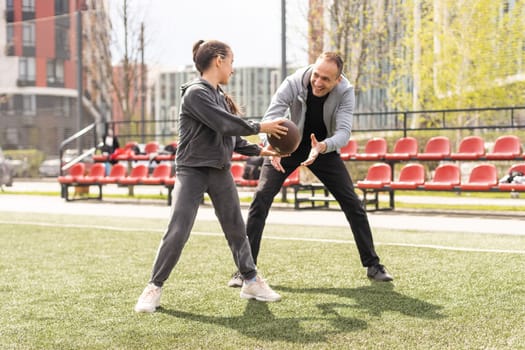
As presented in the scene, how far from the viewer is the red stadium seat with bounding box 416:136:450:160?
14.5 m

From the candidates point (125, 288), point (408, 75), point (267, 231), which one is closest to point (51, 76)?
point (408, 75)

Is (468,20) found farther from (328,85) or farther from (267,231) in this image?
(328,85)

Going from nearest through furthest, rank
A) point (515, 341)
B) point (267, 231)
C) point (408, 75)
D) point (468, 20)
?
point (515, 341), point (267, 231), point (468, 20), point (408, 75)

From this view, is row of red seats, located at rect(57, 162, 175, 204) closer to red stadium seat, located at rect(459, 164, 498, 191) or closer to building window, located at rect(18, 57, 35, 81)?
red stadium seat, located at rect(459, 164, 498, 191)

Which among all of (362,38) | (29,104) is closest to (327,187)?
(362,38)

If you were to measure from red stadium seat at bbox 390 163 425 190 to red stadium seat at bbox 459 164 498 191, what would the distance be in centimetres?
86

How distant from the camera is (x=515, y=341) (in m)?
3.90

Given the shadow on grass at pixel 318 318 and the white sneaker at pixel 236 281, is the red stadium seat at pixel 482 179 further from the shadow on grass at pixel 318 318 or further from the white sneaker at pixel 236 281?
the white sneaker at pixel 236 281

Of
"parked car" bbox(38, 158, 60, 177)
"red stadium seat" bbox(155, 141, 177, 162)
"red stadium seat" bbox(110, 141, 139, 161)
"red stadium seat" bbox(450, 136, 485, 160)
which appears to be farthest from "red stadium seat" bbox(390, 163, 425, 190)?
"parked car" bbox(38, 158, 60, 177)

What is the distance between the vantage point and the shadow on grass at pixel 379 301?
4.64m

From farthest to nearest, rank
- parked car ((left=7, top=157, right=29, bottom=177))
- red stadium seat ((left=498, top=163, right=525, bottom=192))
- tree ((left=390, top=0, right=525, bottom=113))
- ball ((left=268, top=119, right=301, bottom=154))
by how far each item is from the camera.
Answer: parked car ((left=7, top=157, right=29, bottom=177))
tree ((left=390, top=0, right=525, bottom=113))
red stadium seat ((left=498, top=163, right=525, bottom=192))
ball ((left=268, top=119, right=301, bottom=154))

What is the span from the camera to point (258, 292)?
16.5 ft

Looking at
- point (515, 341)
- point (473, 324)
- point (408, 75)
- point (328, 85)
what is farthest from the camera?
point (408, 75)

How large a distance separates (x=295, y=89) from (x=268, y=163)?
618 millimetres
